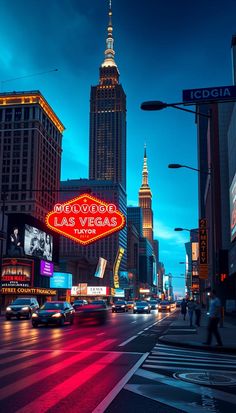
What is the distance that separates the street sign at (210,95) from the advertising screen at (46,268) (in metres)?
73.2

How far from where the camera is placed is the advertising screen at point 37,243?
8074cm

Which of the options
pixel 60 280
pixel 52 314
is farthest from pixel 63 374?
pixel 60 280

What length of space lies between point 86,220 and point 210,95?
19.3 meters

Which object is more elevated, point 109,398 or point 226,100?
point 226,100

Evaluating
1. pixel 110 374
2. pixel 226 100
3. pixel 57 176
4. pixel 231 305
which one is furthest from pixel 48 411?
pixel 57 176

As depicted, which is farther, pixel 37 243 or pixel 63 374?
pixel 37 243

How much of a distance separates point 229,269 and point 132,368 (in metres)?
A: 52.2

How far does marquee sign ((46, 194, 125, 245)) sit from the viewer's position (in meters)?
31.6

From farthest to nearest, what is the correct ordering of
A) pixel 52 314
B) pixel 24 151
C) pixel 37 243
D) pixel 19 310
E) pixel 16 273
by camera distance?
pixel 24 151 → pixel 37 243 → pixel 16 273 → pixel 19 310 → pixel 52 314

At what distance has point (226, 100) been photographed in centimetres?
1320

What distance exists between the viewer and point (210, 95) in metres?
13.5

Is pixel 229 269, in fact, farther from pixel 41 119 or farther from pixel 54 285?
pixel 41 119

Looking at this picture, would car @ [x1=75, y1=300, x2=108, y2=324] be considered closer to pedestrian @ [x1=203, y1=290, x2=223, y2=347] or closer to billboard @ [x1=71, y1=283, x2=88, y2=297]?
pedestrian @ [x1=203, y1=290, x2=223, y2=347]

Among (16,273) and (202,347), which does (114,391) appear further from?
(16,273)
